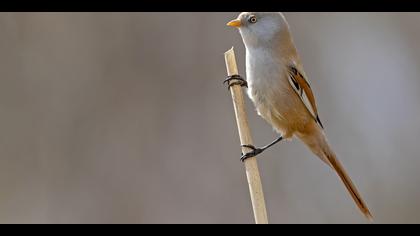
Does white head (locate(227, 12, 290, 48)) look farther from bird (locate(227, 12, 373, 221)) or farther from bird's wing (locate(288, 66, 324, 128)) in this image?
bird's wing (locate(288, 66, 324, 128))

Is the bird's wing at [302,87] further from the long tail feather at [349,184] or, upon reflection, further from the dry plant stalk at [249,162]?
the dry plant stalk at [249,162]

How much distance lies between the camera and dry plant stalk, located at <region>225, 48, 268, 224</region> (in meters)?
2.59

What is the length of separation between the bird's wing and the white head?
222 millimetres

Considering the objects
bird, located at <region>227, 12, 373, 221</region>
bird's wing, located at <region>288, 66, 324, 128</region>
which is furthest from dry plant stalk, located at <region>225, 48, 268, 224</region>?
bird's wing, located at <region>288, 66, 324, 128</region>

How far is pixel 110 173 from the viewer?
533 cm

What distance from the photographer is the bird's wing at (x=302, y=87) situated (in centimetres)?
379

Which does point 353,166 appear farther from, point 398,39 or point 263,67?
point 263,67

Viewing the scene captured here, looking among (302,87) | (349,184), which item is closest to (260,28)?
(302,87)

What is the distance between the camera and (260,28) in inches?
144

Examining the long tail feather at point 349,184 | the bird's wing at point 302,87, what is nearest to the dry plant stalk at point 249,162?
the bird's wing at point 302,87

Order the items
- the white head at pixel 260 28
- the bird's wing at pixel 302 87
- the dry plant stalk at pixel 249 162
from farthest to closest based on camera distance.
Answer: the bird's wing at pixel 302 87 < the white head at pixel 260 28 < the dry plant stalk at pixel 249 162

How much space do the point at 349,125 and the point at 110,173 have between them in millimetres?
2183

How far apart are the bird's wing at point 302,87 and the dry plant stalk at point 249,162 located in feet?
2.01
